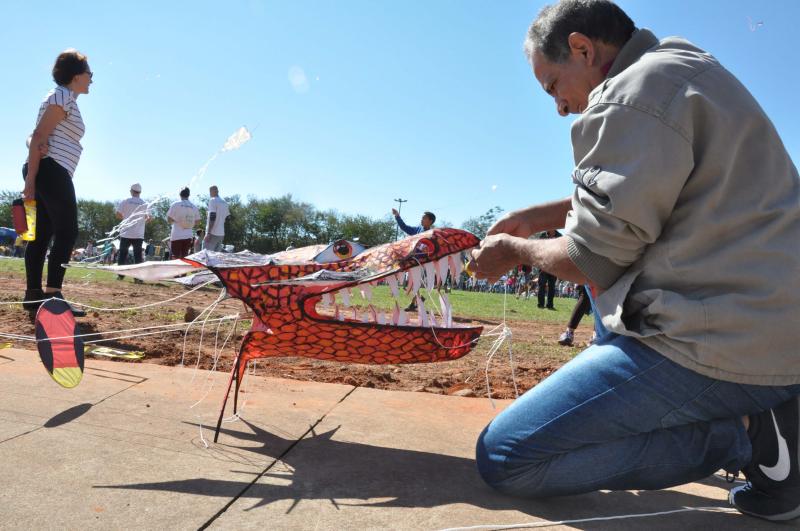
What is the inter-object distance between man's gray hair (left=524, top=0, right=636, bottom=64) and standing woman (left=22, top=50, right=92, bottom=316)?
12.4 feet

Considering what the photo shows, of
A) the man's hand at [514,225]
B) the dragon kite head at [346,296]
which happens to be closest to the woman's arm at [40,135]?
the dragon kite head at [346,296]

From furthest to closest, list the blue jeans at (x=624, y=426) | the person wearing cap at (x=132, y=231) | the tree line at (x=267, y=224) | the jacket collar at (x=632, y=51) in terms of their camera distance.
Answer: the tree line at (x=267, y=224), the person wearing cap at (x=132, y=231), the jacket collar at (x=632, y=51), the blue jeans at (x=624, y=426)

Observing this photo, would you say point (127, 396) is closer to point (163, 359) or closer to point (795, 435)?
point (163, 359)

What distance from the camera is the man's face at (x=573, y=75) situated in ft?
6.23

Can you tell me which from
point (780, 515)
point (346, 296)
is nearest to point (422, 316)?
point (346, 296)

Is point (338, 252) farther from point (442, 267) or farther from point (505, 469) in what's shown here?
point (505, 469)

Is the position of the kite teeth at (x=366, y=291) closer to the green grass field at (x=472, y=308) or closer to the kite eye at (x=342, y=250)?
the kite eye at (x=342, y=250)

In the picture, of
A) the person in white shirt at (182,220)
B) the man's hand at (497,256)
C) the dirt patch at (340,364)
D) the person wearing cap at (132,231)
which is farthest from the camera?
the person in white shirt at (182,220)

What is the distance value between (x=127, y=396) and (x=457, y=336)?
159cm

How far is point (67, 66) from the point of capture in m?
4.29

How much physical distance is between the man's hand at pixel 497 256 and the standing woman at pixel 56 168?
3.53 meters

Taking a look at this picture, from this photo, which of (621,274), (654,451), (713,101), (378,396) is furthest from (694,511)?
(378,396)

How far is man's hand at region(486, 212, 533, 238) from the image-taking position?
243 cm

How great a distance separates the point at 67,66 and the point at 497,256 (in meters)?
3.88
